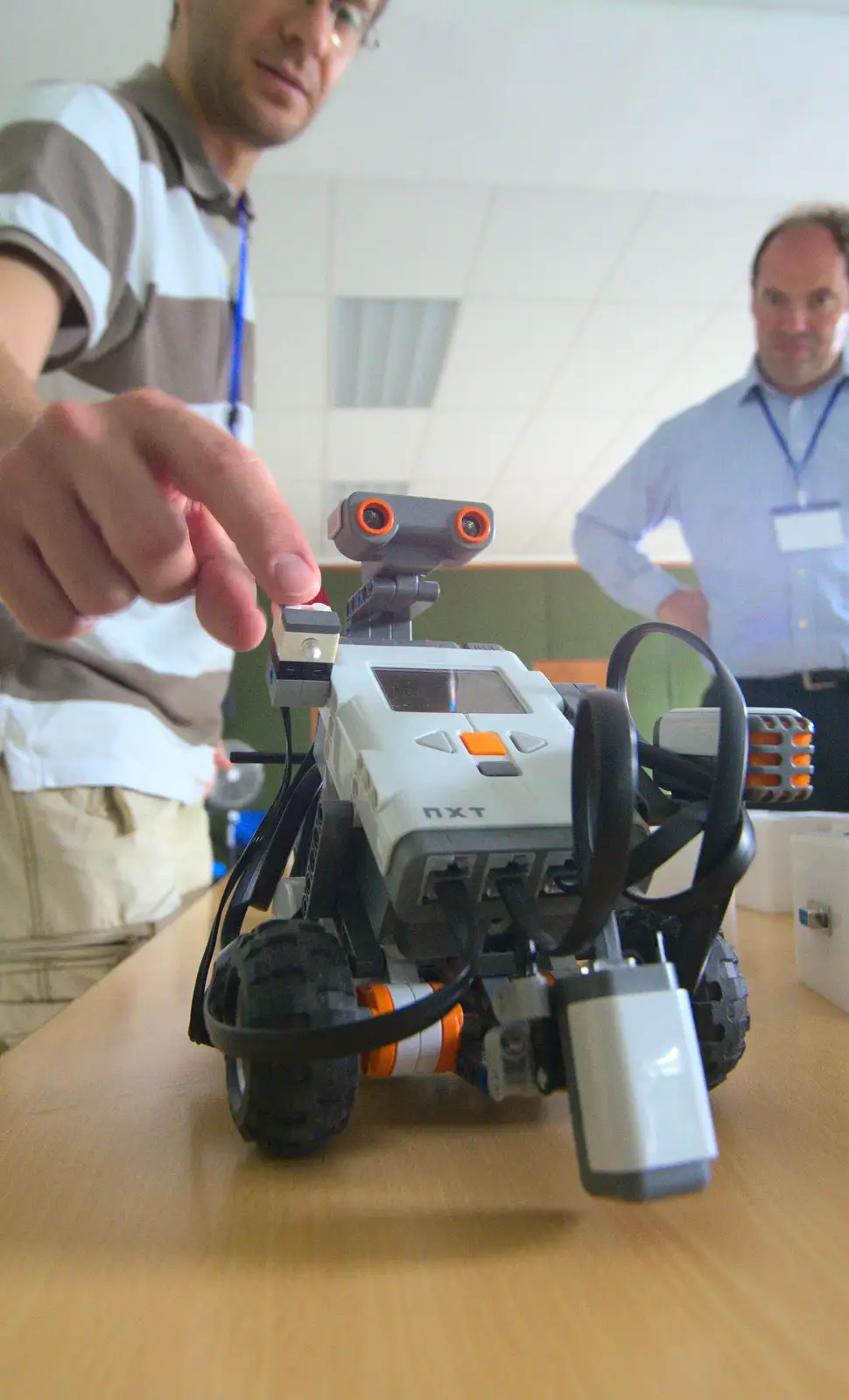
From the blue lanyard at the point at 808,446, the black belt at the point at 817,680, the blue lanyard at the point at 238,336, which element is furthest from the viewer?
the blue lanyard at the point at 808,446

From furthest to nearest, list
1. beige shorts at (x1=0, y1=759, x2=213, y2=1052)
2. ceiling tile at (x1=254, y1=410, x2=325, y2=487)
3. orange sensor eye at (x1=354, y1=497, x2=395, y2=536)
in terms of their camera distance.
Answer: ceiling tile at (x1=254, y1=410, x2=325, y2=487)
beige shorts at (x1=0, y1=759, x2=213, y2=1052)
orange sensor eye at (x1=354, y1=497, x2=395, y2=536)

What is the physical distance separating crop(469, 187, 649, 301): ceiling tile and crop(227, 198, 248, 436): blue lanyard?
1395mm

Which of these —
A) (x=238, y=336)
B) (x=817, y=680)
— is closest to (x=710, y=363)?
(x=817, y=680)

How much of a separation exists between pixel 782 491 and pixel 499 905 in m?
1.10

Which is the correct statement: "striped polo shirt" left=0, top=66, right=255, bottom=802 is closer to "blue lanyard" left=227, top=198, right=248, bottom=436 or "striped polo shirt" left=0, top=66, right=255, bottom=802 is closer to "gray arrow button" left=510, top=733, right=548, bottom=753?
"blue lanyard" left=227, top=198, right=248, bottom=436

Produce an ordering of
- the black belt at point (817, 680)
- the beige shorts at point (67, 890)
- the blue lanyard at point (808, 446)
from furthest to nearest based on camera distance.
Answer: the blue lanyard at point (808, 446), the black belt at point (817, 680), the beige shorts at point (67, 890)

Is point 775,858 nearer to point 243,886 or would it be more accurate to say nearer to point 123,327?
point 243,886

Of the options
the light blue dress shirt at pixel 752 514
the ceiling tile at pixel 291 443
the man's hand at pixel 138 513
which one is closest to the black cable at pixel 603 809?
the man's hand at pixel 138 513

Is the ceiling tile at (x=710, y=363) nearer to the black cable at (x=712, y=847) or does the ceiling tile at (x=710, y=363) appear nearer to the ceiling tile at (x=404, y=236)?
the ceiling tile at (x=404, y=236)

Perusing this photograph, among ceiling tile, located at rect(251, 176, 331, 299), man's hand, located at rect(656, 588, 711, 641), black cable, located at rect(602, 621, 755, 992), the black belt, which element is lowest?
black cable, located at rect(602, 621, 755, 992)

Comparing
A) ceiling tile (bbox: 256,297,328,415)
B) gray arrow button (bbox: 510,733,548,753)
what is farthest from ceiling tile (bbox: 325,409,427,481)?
gray arrow button (bbox: 510,733,548,753)

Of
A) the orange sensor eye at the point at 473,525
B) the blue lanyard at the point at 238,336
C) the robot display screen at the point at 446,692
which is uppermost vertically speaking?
the blue lanyard at the point at 238,336

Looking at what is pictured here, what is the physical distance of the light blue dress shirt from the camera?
3.75ft

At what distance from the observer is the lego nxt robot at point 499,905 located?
26 centimetres
